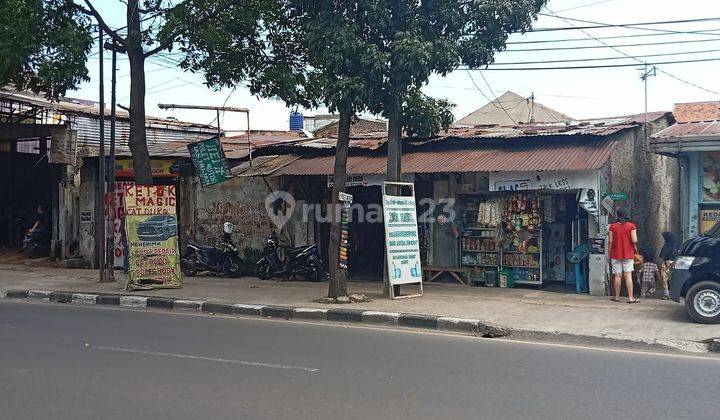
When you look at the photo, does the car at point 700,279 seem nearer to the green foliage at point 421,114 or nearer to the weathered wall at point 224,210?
the green foliage at point 421,114

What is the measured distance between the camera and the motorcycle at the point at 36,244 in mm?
20266

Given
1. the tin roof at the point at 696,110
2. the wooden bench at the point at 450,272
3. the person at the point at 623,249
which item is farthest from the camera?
the tin roof at the point at 696,110

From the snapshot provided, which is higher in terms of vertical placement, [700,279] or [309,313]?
[700,279]

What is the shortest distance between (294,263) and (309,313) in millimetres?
4483

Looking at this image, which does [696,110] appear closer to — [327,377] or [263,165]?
[263,165]

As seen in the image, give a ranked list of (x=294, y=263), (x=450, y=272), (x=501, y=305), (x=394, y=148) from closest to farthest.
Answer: (x=501, y=305) → (x=394, y=148) → (x=450, y=272) → (x=294, y=263)

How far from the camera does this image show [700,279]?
9820 mm

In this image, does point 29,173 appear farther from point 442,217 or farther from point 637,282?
point 637,282

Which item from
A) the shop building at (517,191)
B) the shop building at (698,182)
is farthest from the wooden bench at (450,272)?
the shop building at (698,182)

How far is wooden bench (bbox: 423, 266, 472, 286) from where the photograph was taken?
48.0 ft

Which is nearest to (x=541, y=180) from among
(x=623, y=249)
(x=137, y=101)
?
(x=623, y=249)

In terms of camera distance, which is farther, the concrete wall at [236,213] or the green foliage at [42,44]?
the concrete wall at [236,213]

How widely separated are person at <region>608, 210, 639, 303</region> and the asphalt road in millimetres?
3996

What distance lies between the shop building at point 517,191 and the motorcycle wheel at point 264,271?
A: 2.03m
